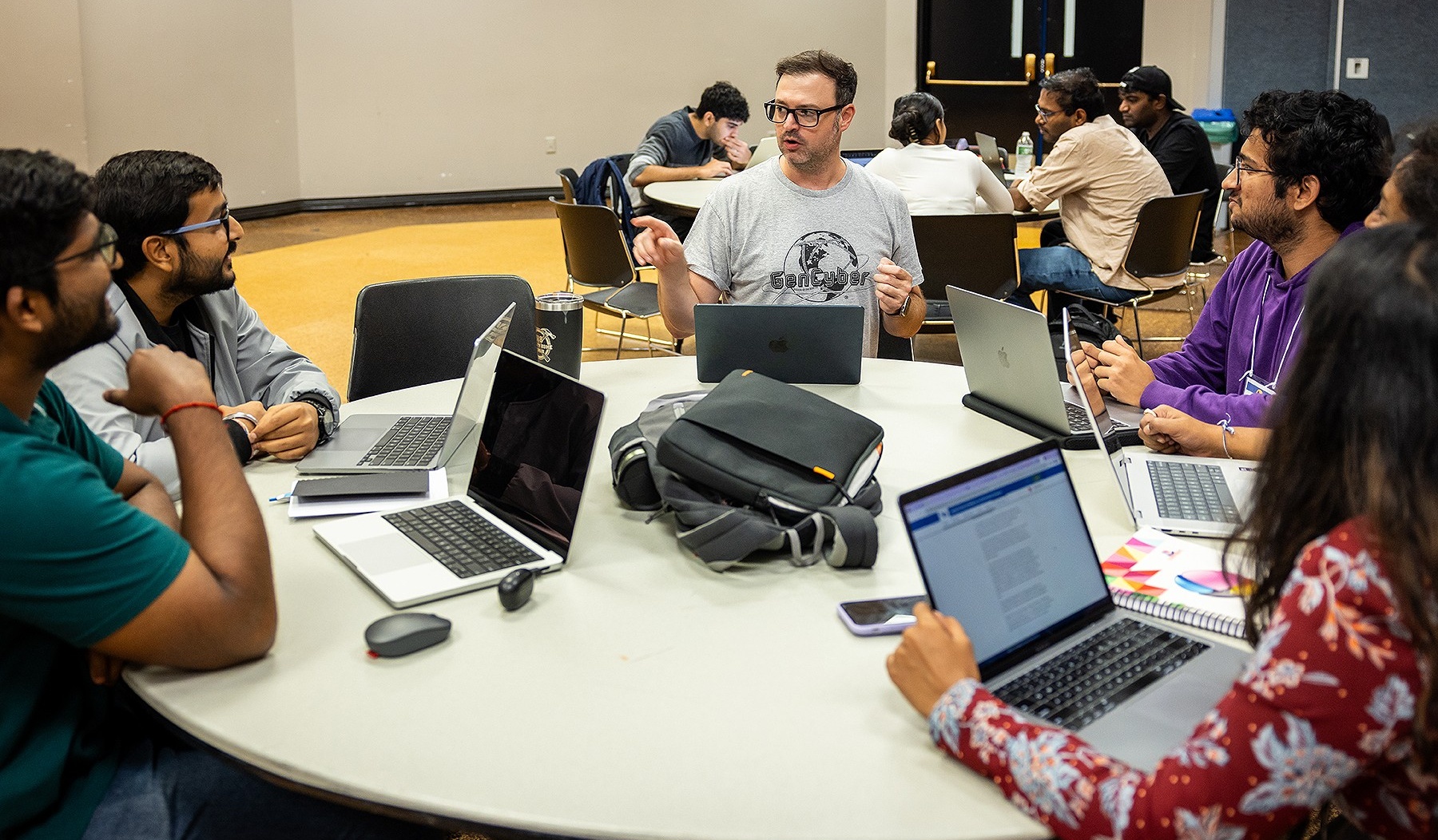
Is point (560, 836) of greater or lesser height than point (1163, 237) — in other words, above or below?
below

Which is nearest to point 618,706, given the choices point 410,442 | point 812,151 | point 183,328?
point 410,442

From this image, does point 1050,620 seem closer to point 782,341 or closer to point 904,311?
point 782,341

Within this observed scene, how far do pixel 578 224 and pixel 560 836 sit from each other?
12.6 ft

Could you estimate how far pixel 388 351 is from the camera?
9.36 feet

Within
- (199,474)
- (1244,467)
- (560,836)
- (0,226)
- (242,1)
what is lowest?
(560,836)

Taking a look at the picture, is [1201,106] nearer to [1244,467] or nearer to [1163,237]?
[1163,237]

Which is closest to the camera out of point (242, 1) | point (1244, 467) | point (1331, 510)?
point (1331, 510)

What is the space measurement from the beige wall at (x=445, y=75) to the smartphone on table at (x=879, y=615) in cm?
763

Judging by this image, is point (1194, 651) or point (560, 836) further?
point (1194, 651)

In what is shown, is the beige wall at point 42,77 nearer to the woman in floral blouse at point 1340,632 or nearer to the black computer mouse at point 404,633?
the black computer mouse at point 404,633

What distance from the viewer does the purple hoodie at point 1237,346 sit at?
87.1 inches

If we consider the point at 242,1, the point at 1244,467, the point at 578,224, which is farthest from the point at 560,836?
the point at 242,1

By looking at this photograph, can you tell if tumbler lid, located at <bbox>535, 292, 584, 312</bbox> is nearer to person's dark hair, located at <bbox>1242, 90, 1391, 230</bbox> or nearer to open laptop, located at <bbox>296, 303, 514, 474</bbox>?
open laptop, located at <bbox>296, 303, 514, 474</bbox>

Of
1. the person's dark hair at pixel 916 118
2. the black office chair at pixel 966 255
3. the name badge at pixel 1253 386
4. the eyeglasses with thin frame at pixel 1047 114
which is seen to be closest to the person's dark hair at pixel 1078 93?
the eyeglasses with thin frame at pixel 1047 114
